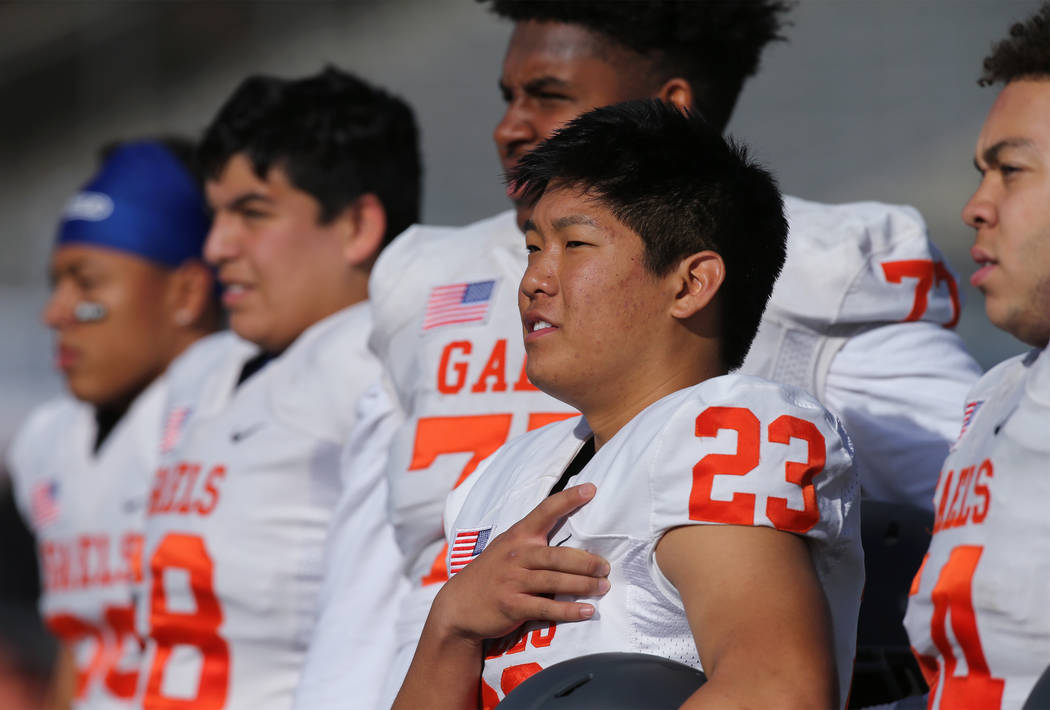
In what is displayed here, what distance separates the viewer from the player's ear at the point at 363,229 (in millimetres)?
2992

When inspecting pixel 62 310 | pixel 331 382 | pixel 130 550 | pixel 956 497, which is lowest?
pixel 130 550

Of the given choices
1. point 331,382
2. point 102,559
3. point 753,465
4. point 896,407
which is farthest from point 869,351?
point 102,559

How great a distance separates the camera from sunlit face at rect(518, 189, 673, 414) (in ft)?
5.05

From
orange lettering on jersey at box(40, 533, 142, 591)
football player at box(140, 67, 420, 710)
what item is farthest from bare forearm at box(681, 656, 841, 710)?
orange lettering on jersey at box(40, 533, 142, 591)

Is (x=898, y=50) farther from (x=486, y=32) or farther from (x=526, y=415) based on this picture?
(x=486, y=32)

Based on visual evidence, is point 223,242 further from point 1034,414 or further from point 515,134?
point 1034,414

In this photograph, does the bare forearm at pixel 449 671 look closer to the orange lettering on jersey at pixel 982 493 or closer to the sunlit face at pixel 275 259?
the orange lettering on jersey at pixel 982 493

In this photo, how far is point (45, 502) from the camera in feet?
12.9

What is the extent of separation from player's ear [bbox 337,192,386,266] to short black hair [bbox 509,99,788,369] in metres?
1.34

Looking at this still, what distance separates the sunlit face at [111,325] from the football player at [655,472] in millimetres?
2338

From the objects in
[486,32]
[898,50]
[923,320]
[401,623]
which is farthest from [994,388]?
[486,32]

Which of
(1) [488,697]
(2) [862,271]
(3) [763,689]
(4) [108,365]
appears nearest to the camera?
(3) [763,689]

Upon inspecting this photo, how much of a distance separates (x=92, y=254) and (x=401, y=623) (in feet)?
7.22

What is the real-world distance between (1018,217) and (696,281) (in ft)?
1.54
